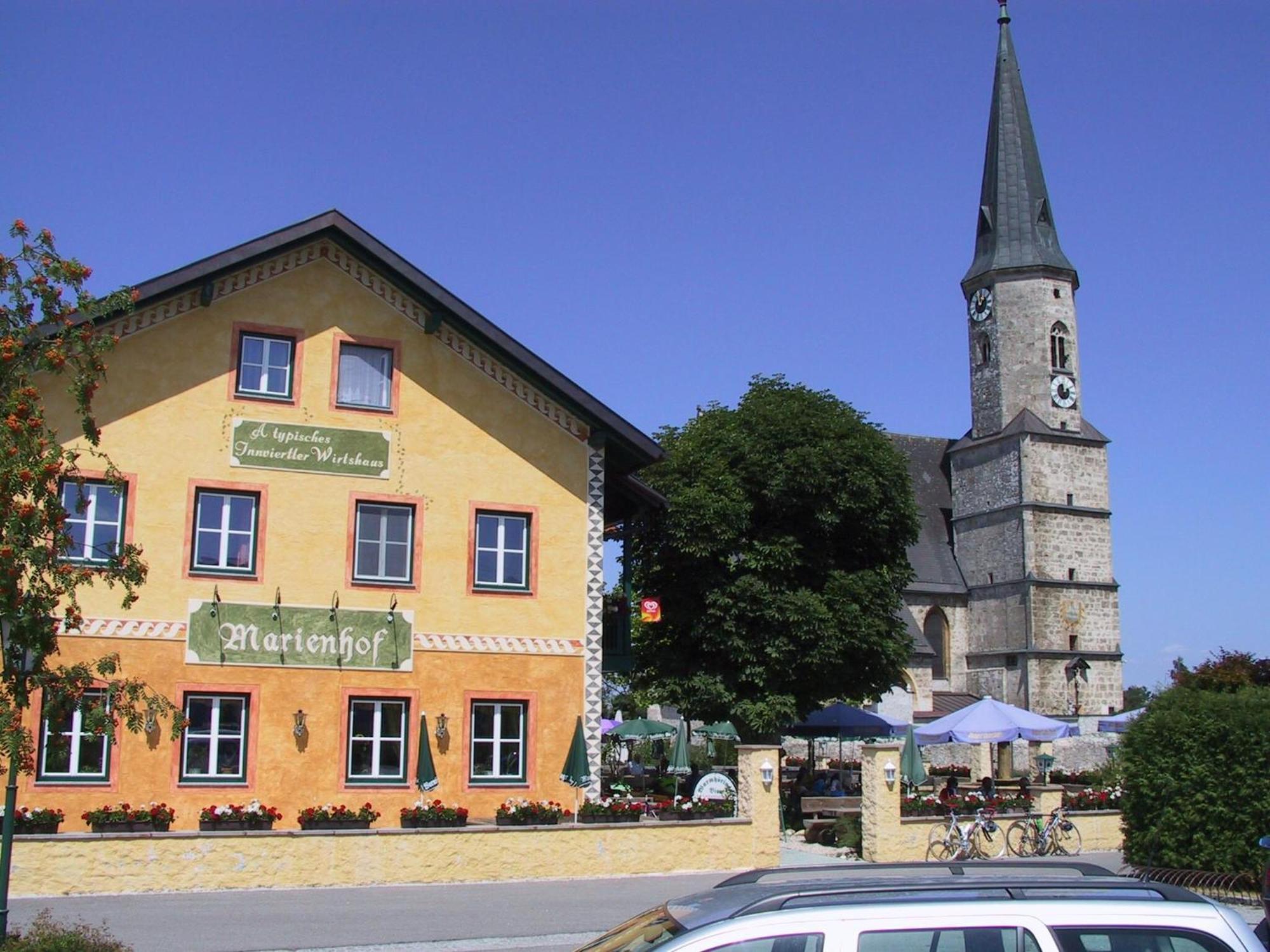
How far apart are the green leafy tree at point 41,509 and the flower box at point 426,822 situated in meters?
6.71

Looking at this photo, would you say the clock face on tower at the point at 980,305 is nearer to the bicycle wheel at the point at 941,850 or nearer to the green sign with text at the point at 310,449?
the bicycle wheel at the point at 941,850

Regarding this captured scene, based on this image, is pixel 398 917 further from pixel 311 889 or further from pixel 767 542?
pixel 767 542

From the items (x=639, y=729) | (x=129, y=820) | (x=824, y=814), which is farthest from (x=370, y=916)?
(x=639, y=729)

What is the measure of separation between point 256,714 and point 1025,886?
1616 centimetres

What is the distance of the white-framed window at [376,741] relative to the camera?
789 inches

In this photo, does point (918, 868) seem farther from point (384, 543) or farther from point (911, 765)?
point (911, 765)

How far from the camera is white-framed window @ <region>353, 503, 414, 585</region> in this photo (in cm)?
2075

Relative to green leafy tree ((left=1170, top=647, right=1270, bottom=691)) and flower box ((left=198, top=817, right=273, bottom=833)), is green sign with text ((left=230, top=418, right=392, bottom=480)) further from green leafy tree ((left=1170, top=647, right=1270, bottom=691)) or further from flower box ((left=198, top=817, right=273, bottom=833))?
green leafy tree ((left=1170, top=647, right=1270, bottom=691))

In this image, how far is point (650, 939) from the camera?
505 cm

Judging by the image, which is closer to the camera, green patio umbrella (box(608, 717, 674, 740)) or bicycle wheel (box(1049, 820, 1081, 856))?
bicycle wheel (box(1049, 820, 1081, 856))

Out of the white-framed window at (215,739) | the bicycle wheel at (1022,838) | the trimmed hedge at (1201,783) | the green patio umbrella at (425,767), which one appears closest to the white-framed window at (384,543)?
the green patio umbrella at (425,767)

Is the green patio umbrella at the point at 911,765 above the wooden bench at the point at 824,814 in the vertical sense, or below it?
above

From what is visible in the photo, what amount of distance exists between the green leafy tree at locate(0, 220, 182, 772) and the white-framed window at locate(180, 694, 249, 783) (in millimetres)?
6986

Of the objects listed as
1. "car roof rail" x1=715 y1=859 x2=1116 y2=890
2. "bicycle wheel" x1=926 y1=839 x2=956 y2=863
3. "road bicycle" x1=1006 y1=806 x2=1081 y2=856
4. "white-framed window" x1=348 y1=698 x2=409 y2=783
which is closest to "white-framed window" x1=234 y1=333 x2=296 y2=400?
"white-framed window" x1=348 y1=698 x2=409 y2=783
